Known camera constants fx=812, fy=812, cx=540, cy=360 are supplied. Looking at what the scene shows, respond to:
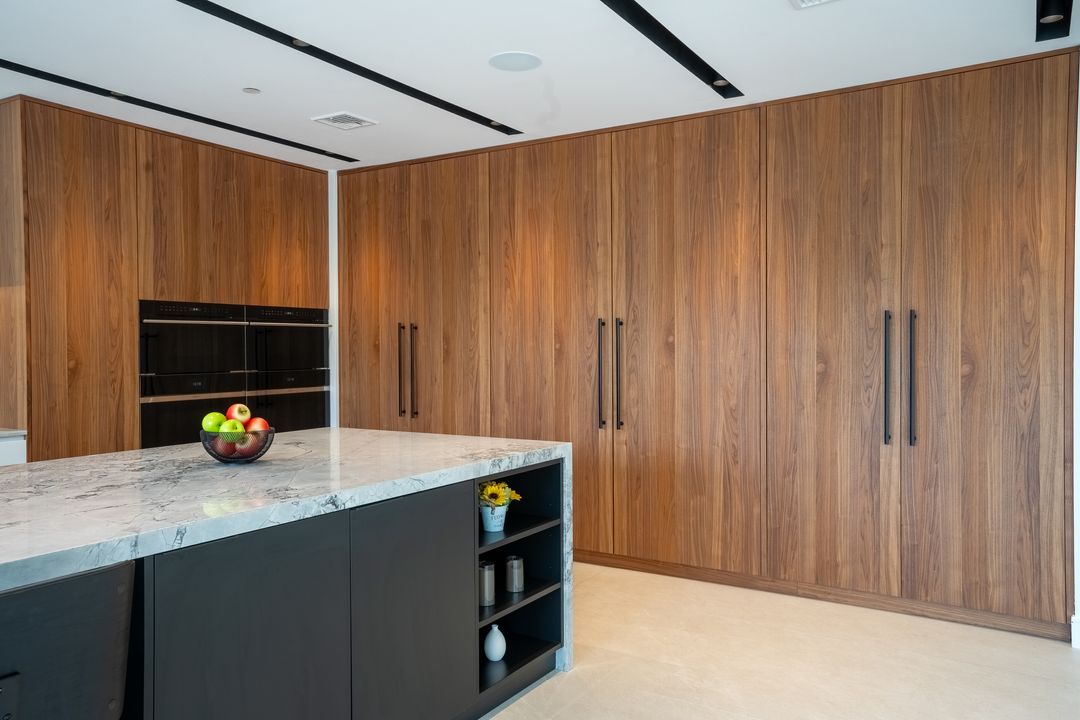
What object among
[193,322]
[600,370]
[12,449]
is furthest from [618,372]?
[12,449]

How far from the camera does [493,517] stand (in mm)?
2873

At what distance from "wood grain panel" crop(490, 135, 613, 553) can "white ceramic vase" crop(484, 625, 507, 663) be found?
1.84 meters

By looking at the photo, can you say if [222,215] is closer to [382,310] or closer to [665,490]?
[382,310]

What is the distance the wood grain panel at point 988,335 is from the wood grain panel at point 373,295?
3.12m

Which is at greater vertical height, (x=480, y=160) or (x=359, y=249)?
(x=480, y=160)

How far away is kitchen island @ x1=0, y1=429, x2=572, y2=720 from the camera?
1.69m

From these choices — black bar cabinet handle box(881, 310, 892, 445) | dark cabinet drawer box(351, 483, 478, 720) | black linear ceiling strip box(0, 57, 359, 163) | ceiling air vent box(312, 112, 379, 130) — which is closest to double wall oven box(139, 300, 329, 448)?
black linear ceiling strip box(0, 57, 359, 163)

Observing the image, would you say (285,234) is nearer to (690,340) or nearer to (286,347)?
(286,347)

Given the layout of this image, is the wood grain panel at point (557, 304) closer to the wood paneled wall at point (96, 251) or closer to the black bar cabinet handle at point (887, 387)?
the black bar cabinet handle at point (887, 387)

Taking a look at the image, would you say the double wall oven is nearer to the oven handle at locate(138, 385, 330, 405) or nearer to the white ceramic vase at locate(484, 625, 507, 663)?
the oven handle at locate(138, 385, 330, 405)

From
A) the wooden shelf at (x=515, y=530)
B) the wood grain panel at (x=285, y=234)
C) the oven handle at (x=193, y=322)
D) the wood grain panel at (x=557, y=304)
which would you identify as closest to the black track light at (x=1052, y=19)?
the wood grain panel at (x=557, y=304)

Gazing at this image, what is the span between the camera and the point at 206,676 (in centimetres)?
182

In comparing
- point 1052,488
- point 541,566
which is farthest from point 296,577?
point 1052,488

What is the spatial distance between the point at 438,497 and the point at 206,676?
87 cm
